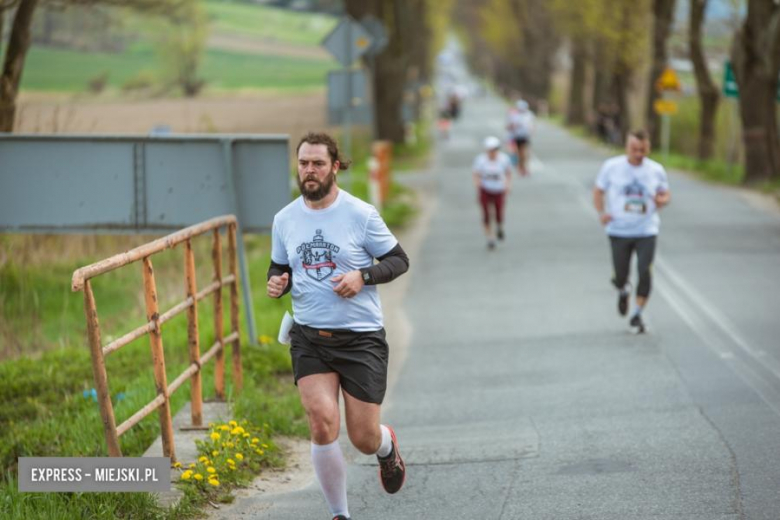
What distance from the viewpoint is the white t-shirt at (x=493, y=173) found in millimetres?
19906

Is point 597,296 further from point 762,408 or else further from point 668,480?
point 668,480

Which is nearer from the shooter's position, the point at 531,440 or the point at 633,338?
the point at 531,440

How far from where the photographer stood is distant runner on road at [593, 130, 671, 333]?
Answer: 12180 millimetres

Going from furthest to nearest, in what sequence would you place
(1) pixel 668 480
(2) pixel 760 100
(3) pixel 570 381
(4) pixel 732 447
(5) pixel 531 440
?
(2) pixel 760 100, (3) pixel 570 381, (5) pixel 531 440, (4) pixel 732 447, (1) pixel 668 480

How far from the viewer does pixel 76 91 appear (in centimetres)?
4303

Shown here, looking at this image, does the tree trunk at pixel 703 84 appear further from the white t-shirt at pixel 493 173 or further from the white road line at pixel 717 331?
the white road line at pixel 717 331

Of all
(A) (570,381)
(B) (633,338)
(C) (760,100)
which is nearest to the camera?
(A) (570,381)

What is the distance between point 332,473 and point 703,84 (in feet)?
99.2

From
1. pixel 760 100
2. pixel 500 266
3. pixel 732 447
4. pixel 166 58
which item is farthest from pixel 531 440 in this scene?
pixel 166 58

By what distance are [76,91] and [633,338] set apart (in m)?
33.8

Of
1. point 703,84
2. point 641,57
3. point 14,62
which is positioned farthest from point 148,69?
point 14,62

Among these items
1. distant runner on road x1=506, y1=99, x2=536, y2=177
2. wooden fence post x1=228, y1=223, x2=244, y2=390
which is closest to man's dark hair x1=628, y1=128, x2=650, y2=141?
wooden fence post x1=228, y1=223, x2=244, y2=390

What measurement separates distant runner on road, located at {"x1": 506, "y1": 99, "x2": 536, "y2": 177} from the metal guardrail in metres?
24.6

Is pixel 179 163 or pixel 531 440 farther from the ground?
pixel 179 163
